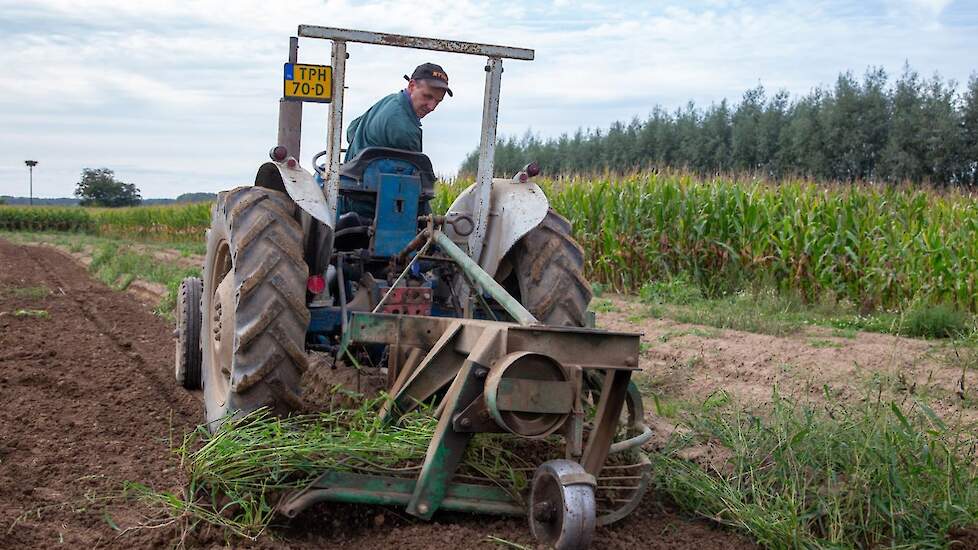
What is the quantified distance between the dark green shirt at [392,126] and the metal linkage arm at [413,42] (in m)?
0.53

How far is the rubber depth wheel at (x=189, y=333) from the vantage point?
5965 mm

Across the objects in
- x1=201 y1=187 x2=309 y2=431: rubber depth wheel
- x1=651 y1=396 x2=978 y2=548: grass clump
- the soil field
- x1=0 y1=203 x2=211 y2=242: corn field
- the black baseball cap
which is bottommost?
x1=0 y1=203 x2=211 y2=242: corn field

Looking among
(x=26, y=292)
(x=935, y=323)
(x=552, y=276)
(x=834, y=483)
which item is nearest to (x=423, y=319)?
(x=552, y=276)

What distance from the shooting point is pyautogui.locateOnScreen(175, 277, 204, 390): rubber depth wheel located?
19.6ft

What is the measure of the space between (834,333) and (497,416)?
6144 millimetres

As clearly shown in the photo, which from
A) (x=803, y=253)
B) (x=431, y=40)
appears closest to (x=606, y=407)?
(x=431, y=40)

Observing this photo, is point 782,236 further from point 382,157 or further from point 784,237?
point 382,157

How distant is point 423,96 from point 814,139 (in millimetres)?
29353

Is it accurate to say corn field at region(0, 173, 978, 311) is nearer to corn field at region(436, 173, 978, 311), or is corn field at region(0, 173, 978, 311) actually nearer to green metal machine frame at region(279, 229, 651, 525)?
corn field at region(436, 173, 978, 311)

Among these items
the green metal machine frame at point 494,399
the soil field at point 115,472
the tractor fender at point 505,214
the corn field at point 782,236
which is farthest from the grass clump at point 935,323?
the green metal machine frame at point 494,399

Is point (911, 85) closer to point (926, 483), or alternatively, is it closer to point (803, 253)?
point (803, 253)

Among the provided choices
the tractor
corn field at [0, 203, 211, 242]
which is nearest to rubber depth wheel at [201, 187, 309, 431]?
the tractor

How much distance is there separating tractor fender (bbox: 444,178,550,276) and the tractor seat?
0.28 metres

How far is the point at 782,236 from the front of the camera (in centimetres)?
1125
